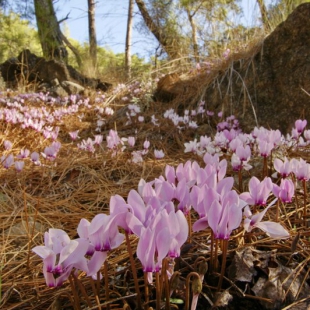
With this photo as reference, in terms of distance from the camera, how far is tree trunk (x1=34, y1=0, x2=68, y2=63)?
10.3 meters

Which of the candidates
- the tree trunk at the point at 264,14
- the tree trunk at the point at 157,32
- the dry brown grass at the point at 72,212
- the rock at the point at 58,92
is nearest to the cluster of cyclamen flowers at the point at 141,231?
the dry brown grass at the point at 72,212

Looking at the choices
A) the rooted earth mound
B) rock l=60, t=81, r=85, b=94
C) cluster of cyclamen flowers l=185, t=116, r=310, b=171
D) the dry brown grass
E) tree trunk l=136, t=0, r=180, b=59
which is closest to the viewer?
the dry brown grass

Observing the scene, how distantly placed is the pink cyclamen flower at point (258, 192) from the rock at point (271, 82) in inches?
95.4

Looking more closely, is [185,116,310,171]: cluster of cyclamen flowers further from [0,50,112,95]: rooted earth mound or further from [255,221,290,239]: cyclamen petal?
[0,50,112,95]: rooted earth mound

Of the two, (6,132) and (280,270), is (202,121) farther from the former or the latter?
(280,270)

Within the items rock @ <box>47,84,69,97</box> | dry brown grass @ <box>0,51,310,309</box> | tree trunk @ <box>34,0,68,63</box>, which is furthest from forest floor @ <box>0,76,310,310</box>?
tree trunk @ <box>34,0,68,63</box>

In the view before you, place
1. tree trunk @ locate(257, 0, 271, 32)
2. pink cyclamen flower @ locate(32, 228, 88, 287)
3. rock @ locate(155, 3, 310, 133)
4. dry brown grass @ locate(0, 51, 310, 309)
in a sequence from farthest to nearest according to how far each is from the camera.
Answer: tree trunk @ locate(257, 0, 271, 32) < rock @ locate(155, 3, 310, 133) < dry brown grass @ locate(0, 51, 310, 309) < pink cyclamen flower @ locate(32, 228, 88, 287)

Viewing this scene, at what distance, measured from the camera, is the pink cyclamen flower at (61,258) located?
0.67 metres

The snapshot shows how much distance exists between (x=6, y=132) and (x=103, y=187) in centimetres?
171

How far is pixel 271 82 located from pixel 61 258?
A: 3463 millimetres

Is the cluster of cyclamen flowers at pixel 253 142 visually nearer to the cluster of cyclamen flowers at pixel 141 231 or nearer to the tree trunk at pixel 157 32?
the cluster of cyclamen flowers at pixel 141 231

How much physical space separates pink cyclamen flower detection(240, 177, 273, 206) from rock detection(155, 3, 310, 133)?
2424mm

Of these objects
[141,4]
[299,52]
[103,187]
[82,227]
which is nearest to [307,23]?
[299,52]

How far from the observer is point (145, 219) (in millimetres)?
757
